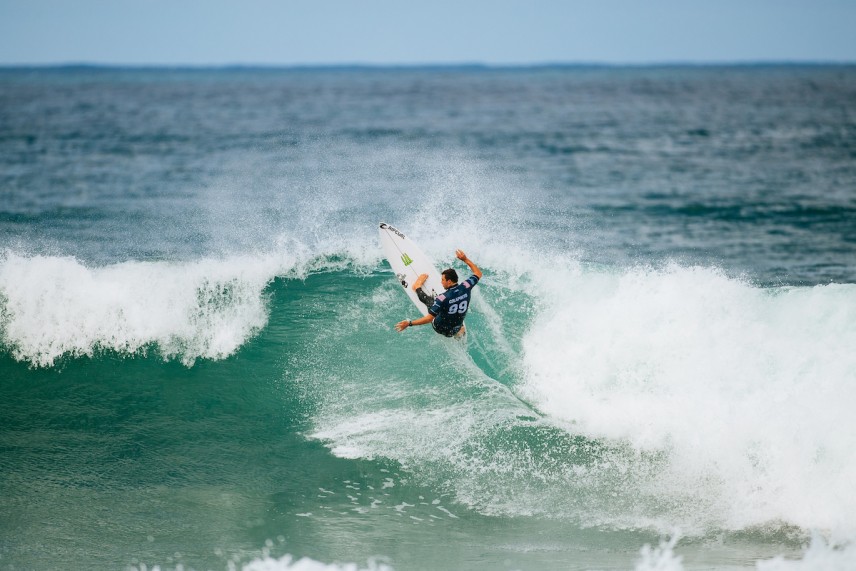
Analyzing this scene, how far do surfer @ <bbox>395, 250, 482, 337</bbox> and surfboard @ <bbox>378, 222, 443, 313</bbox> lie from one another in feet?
2.23

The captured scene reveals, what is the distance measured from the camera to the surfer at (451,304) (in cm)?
955

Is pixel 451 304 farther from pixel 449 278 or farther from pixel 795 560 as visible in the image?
pixel 795 560

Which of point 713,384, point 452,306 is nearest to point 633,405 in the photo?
point 713,384

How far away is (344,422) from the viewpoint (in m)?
9.65

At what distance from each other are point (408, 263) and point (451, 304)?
164 centimetres

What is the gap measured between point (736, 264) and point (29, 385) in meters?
14.5

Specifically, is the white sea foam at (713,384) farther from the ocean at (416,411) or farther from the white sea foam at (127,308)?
the white sea foam at (127,308)

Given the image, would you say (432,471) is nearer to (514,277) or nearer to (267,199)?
(514,277)

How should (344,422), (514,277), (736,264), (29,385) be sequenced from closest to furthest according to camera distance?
(344,422) → (29,385) → (514,277) → (736,264)

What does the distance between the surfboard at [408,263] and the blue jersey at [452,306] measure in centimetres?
84

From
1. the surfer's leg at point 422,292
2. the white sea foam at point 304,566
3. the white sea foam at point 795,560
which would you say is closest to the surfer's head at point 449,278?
the surfer's leg at point 422,292

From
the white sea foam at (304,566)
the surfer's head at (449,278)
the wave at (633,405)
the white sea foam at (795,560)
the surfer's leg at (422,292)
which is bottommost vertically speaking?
the white sea foam at (304,566)

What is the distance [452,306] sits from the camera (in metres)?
9.68

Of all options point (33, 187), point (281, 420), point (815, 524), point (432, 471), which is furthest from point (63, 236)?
point (815, 524)
